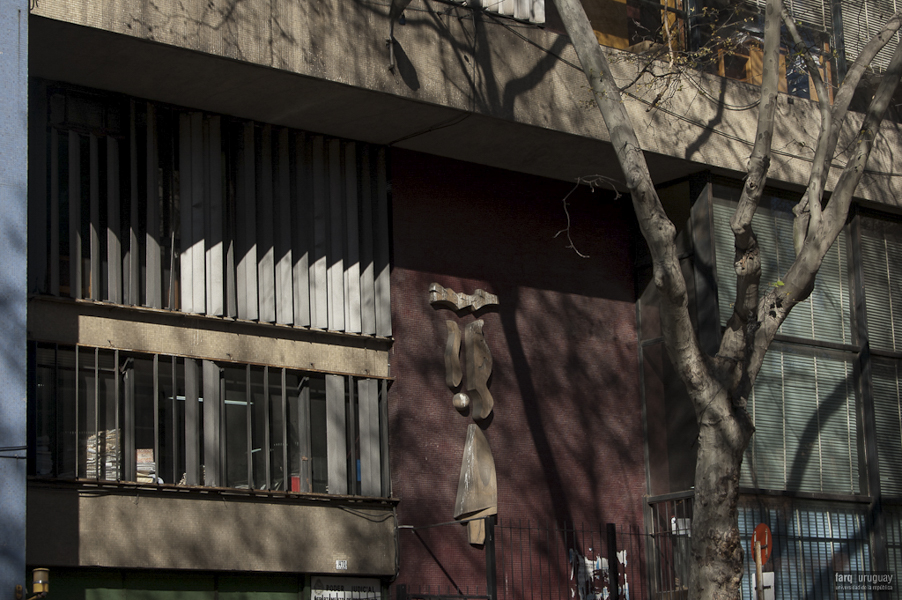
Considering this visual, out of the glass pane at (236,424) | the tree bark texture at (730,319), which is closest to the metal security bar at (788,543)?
the tree bark texture at (730,319)

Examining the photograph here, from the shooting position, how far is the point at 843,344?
61.5ft

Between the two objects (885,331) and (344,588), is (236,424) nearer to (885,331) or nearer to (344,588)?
(344,588)

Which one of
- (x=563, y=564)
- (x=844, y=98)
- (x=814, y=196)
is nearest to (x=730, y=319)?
(x=814, y=196)

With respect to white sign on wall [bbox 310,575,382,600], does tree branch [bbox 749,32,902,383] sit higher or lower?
higher

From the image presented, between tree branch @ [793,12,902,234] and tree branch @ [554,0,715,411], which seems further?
tree branch @ [793,12,902,234]

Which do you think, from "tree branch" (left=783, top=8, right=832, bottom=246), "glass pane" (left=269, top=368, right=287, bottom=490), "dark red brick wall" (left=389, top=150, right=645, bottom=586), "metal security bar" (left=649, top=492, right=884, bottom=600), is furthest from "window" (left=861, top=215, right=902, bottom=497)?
"glass pane" (left=269, top=368, right=287, bottom=490)

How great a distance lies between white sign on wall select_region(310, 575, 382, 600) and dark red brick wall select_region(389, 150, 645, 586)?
461mm

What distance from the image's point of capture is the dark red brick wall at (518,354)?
15930mm

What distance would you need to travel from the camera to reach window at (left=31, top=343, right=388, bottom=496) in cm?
1320

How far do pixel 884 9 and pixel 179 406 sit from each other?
1384cm

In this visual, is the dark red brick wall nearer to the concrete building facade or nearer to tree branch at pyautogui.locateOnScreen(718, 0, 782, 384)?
the concrete building facade

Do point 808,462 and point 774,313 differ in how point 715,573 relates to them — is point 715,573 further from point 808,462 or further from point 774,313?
point 808,462

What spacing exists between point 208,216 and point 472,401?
177 inches

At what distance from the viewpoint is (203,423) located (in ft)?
46.7
